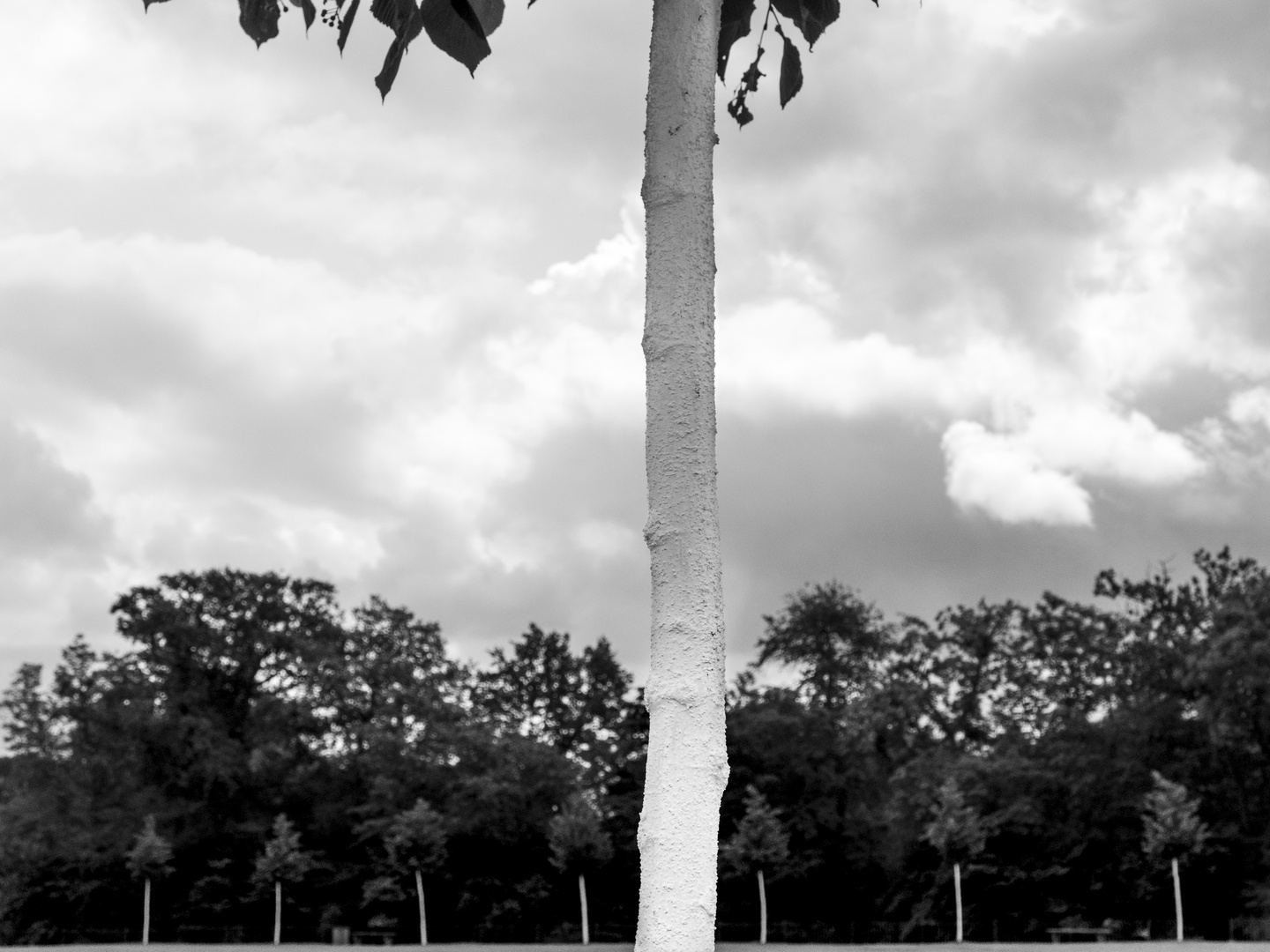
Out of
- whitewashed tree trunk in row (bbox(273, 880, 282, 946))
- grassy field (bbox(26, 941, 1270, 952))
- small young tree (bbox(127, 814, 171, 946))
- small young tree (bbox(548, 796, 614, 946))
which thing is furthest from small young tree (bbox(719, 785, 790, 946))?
small young tree (bbox(127, 814, 171, 946))

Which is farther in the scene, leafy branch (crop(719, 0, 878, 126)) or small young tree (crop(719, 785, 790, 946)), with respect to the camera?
small young tree (crop(719, 785, 790, 946))

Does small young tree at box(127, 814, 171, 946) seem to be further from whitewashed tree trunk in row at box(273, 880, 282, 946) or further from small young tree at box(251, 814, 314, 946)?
whitewashed tree trunk in row at box(273, 880, 282, 946)

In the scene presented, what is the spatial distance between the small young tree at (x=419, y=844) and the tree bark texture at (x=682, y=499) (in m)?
41.6

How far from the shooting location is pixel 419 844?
4334 centimetres

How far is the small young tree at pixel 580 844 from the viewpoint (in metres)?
41.4

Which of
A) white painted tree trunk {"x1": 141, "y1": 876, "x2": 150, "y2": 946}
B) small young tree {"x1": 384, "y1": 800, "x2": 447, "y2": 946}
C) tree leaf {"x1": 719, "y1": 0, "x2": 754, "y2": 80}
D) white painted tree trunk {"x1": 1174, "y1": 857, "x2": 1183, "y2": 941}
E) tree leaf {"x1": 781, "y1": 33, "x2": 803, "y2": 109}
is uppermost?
tree leaf {"x1": 719, "y1": 0, "x2": 754, "y2": 80}

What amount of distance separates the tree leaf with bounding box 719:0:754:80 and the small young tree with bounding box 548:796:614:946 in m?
38.6

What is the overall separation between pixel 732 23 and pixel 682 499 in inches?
78.8

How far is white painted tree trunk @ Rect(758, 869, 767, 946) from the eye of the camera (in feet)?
137

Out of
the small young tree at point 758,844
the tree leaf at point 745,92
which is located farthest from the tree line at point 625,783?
the tree leaf at point 745,92

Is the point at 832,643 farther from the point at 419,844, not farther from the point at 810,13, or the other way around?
the point at 810,13

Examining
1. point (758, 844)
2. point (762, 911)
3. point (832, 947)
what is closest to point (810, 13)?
point (832, 947)

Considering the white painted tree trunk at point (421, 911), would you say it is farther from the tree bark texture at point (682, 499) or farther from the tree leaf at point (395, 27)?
the tree bark texture at point (682, 499)

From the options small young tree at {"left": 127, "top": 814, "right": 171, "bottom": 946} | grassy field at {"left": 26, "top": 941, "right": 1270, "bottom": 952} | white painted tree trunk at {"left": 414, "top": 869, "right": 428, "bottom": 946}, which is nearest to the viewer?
grassy field at {"left": 26, "top": 941, "right": 1270, "bottom": 952}
